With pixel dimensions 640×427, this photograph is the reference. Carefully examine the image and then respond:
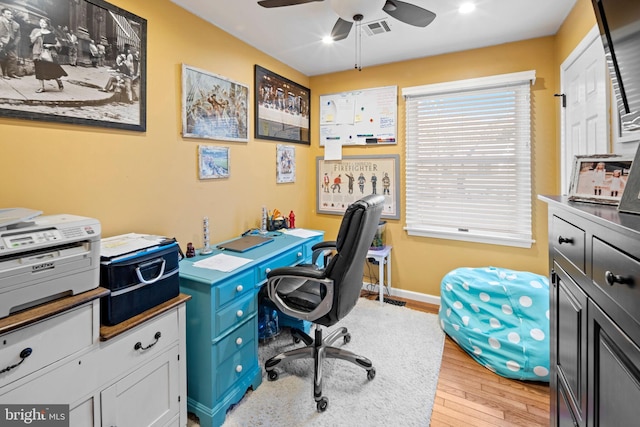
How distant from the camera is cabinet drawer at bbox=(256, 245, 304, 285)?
198 cm

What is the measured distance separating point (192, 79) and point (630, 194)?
2392 millimetres

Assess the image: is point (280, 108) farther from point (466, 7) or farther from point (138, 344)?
point (138, 344)

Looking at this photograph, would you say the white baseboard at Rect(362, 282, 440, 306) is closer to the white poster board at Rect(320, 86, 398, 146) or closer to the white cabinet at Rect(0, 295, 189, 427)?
the white poster board at Rect(320, 86, 398, 146)

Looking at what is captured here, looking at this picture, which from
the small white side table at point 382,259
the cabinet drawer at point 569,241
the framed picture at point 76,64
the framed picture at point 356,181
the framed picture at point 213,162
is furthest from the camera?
the framed picture at point 356,181

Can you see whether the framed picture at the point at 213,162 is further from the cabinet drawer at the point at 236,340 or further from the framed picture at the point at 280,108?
the cabinet drawer at the point at 236,340

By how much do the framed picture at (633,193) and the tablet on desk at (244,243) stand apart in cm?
194

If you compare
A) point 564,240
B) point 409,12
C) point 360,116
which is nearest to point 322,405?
point 564,240

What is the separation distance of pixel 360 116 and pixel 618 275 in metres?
2.94

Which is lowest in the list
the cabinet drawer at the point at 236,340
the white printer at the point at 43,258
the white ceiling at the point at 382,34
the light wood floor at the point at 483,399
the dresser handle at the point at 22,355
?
the light wood floor at the point at 483,399

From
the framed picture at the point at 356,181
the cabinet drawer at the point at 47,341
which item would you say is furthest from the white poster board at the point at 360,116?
the cabinet drawer at the point at 47,341

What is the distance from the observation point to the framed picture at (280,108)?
2.82m

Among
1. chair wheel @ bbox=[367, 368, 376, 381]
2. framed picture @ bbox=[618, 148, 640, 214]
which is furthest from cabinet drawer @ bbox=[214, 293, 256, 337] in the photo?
framed picture @ bbox=[618, 148, 640, 214]

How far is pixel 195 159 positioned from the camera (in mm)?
2234

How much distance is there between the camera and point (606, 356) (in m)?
0.79
